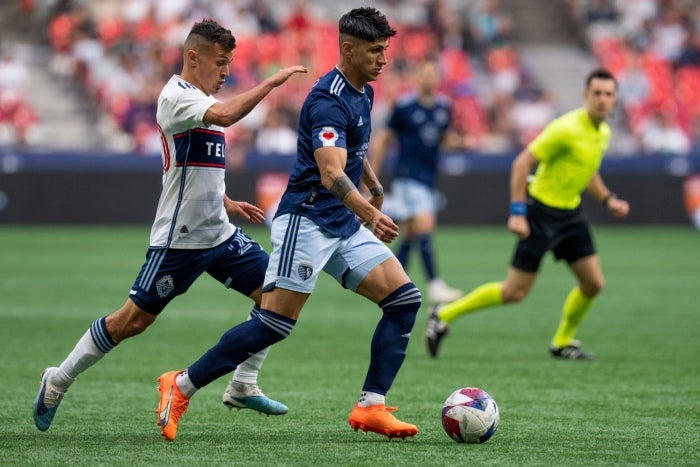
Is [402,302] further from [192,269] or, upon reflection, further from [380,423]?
[192,269]

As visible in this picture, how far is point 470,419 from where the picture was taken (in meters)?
6.57

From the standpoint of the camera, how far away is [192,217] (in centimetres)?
694

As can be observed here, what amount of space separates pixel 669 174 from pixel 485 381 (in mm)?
16710

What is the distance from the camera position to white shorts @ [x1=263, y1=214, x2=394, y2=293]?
22.0ft

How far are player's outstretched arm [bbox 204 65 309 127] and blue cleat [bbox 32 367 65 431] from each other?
5.80 ft

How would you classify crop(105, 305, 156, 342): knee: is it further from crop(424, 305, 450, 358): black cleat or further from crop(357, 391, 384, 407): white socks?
crop(424, 305, 450, 358): black cleat

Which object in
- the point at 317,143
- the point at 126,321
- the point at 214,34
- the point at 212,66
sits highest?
the point at 214,34

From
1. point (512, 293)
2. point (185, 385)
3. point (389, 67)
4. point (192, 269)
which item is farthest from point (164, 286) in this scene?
point (389, 67)

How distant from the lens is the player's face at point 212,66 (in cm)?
691

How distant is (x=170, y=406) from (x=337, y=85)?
6.26ft

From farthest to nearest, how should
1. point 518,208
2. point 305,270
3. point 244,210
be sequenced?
point 518,208 → point 244,210 → point 305,270

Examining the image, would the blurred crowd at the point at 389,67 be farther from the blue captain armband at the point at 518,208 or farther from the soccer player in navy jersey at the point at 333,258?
the soccer player in navy jersey at the point at 333,258

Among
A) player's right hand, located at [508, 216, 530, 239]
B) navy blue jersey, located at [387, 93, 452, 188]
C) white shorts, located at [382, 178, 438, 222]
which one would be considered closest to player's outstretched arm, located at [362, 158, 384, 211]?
player's right hand, located at [508, 216, 530, 239]

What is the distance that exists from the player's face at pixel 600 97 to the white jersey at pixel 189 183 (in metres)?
4.16
